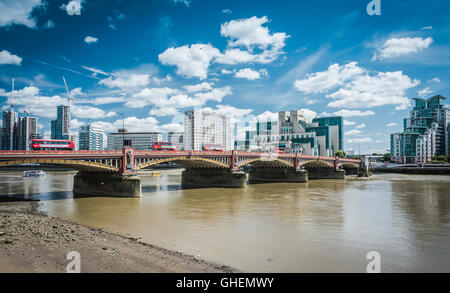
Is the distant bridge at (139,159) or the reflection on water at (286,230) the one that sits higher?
the distant bridge at (139,159)

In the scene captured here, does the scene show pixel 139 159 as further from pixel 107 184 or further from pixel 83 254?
pixel 83 254

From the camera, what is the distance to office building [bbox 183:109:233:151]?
167 meters

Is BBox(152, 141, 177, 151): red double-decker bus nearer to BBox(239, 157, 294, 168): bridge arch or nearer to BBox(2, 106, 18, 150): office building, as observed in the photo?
BBox(239, 157, 294, 168): bridge arch

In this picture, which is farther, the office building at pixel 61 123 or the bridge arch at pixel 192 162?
the office building at pixel 61 123

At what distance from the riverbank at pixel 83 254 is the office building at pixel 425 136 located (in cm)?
12755

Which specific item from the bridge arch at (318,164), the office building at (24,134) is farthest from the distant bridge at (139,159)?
the office building at (24,134)

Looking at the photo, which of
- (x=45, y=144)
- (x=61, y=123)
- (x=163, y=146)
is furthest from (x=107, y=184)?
(x=61, y=123)

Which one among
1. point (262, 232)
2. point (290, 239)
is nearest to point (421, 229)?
point (290, 239)

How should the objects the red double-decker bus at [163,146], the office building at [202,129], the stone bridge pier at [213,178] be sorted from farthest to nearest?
1. the office building at [202,129]
2. the stone bridge pier at [213,178]
3. the red double-decker bus at [163,146]

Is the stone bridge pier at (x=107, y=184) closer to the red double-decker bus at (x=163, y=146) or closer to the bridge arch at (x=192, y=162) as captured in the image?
the bridge arch at (x=192, y=162)

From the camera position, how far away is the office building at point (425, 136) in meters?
115

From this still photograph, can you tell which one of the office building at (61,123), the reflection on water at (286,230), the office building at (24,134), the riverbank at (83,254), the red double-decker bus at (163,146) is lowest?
the reflection on water at (286,230)

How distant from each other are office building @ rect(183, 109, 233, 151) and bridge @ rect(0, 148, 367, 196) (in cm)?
9147

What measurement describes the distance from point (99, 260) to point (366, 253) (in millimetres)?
12397
